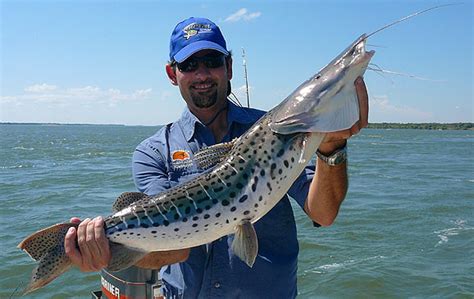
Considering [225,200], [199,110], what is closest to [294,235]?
[225,200]

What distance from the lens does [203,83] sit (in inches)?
157

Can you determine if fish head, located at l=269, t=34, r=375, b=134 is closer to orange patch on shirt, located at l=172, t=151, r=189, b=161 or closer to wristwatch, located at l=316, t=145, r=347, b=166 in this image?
wristwatch, located at l=316, t=145, r=347, b=166

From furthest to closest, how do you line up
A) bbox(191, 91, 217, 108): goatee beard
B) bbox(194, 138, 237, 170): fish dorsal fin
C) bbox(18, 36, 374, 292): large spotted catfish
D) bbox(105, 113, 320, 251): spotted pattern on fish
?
bbox(191, 91, 217, 108): goatee beard < bbox(194, 138, 237, 170): fish dorsal fin < bbox(105, 113, 320, 251): spotted pattern on fish < bbox(18, 36, 374, 292): large spotted catfish

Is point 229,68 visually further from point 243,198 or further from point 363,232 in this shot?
point 363,232

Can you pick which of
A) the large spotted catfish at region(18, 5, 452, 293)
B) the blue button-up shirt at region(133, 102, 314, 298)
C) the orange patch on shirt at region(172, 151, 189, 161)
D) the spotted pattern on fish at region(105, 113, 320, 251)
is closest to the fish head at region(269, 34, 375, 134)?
the large spotted catfish at region(18, 5, 452, 293)

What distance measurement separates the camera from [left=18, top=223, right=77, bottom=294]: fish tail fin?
3.42m

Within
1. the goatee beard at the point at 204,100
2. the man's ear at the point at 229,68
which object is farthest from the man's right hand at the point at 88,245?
the man's ear at the point at 229,68

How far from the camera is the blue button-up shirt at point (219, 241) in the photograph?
12.3ft

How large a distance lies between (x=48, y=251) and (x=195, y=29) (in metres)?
1.95

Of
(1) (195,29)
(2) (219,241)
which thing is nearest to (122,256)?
(2) (219,241)

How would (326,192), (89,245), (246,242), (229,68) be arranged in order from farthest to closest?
1. (229,68)
2. (326,192)
3. (89,245)
4. (246,242)

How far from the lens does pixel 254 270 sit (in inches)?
147

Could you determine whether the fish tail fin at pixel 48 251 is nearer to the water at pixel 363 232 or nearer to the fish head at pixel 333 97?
the fish head at pixel 333 97

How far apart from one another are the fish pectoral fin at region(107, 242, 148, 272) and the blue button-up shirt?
0.52 metres
